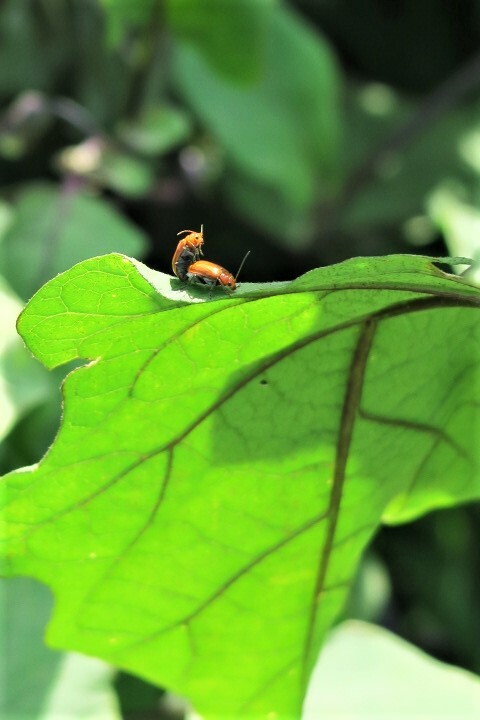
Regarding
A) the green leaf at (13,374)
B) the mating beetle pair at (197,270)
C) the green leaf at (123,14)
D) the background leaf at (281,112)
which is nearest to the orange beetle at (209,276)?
the mating beetle pair at (197,270)

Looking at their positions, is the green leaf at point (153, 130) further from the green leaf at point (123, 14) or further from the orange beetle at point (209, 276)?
the orange beetle at point (209, 276)

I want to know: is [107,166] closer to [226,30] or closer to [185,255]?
[226,30]

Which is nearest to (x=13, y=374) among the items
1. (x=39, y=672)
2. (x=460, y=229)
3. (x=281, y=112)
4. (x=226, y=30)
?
(x=39, y=672)

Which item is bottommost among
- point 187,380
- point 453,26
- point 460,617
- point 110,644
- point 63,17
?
point 460,617

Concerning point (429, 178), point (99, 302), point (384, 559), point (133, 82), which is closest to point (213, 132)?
point (133, 82)

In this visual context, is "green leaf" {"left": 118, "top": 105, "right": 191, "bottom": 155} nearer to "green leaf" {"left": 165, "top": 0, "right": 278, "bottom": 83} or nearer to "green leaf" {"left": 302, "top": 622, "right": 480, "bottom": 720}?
"green leaf" {"left": 165, "top": 0, "right": 278, "bottom": 83}

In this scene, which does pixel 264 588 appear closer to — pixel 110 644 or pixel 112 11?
pixel 110 644

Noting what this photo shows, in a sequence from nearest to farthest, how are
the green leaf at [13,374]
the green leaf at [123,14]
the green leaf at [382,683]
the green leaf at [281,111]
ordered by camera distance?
the green leaf at [13,374], the green leaf at [382,683], the green leaf at [123,14], the green leaf at [281,111]

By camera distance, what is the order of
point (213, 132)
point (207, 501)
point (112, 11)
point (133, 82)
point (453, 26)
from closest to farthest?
point (207, 501), point (112, 11), point (133, 82), point (213, 132), point (453, 26)
